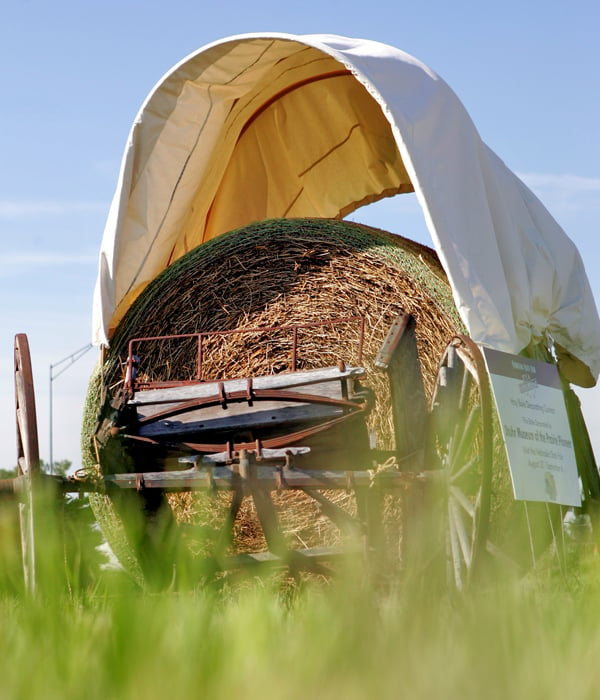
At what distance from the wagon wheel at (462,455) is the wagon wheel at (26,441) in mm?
1630

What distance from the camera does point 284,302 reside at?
577cm

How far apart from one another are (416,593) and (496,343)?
2987 mm

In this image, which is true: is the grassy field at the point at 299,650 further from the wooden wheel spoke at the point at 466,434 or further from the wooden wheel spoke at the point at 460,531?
the wooden wheel spoke at the point at 466,434

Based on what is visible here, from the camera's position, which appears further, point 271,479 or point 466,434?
point 466,434

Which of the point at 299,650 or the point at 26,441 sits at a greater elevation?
the point at 26,441

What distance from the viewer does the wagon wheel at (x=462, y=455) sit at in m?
3.69

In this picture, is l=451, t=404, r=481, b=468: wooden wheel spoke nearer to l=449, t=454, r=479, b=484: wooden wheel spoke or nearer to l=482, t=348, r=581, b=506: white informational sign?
l=449, t=454, r=479, b=484: wooden wheel spoke

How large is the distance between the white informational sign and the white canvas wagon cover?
0.58 meters

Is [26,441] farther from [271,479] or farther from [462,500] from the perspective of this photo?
[462,500]

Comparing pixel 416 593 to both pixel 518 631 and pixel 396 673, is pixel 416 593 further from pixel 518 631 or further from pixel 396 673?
pixel 396 673

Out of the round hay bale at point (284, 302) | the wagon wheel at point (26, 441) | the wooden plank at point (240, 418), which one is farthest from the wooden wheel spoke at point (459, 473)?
the wagon wheel at point (26, 441)

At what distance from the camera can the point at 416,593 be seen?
72.2 inches

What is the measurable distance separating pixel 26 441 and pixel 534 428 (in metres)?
2.06

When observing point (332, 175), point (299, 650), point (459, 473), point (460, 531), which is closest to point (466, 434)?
point (459, 473)
